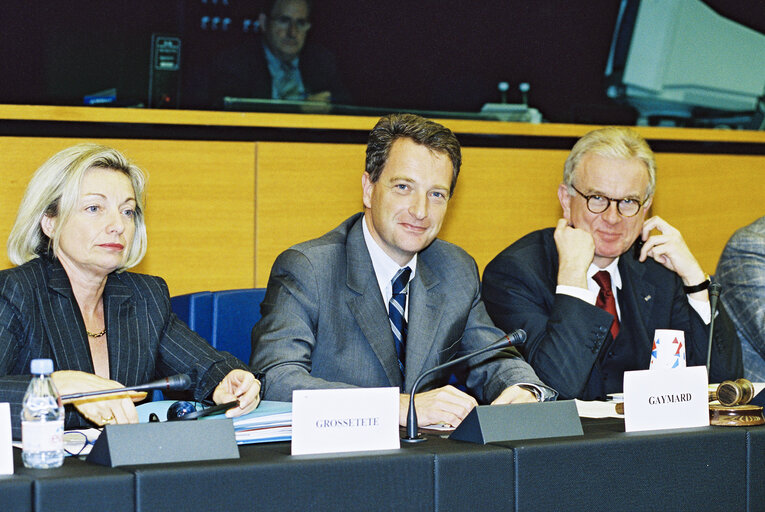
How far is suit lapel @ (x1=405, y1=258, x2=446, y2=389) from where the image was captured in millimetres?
2450

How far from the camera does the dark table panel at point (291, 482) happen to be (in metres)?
1.39

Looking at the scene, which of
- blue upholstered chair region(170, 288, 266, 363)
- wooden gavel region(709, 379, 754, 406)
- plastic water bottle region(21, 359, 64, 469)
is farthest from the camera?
blue upholstered chair region(170, 288, 266, 363)

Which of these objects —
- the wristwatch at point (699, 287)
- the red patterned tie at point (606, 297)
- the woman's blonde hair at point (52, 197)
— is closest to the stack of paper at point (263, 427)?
the woman's blonde hair at point (52, 197)

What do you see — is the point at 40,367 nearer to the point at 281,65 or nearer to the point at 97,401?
the point at 97,401

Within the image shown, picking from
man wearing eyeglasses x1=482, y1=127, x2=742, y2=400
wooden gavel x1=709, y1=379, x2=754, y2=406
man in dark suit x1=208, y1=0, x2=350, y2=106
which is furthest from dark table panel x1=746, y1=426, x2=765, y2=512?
man in dark suit x1=208, y1=0, x2=350, y2=106

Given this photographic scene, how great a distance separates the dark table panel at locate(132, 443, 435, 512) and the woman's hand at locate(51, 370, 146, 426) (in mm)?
388

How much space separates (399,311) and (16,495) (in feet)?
4.42

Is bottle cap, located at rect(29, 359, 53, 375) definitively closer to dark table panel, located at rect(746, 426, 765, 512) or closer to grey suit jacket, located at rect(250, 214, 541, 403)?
grey suit jacket, located at rect(250, 214, 541, 403)

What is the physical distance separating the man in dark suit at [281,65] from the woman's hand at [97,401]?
1696mm

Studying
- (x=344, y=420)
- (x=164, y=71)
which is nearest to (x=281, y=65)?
(x=164, y=71)

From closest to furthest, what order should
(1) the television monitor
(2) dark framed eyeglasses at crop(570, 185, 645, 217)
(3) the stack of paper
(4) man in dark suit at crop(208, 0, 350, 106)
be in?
(3) the stack of paper, (2) dark framed eyeglasses at crop(570, 185, 645, 217), (4) man in dark suit at crop(208, 0, 350, 106), (1) the television monitor

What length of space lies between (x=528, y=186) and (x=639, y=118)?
63 cm

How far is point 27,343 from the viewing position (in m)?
2.22

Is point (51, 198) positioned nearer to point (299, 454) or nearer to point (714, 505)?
point (299, 454)
